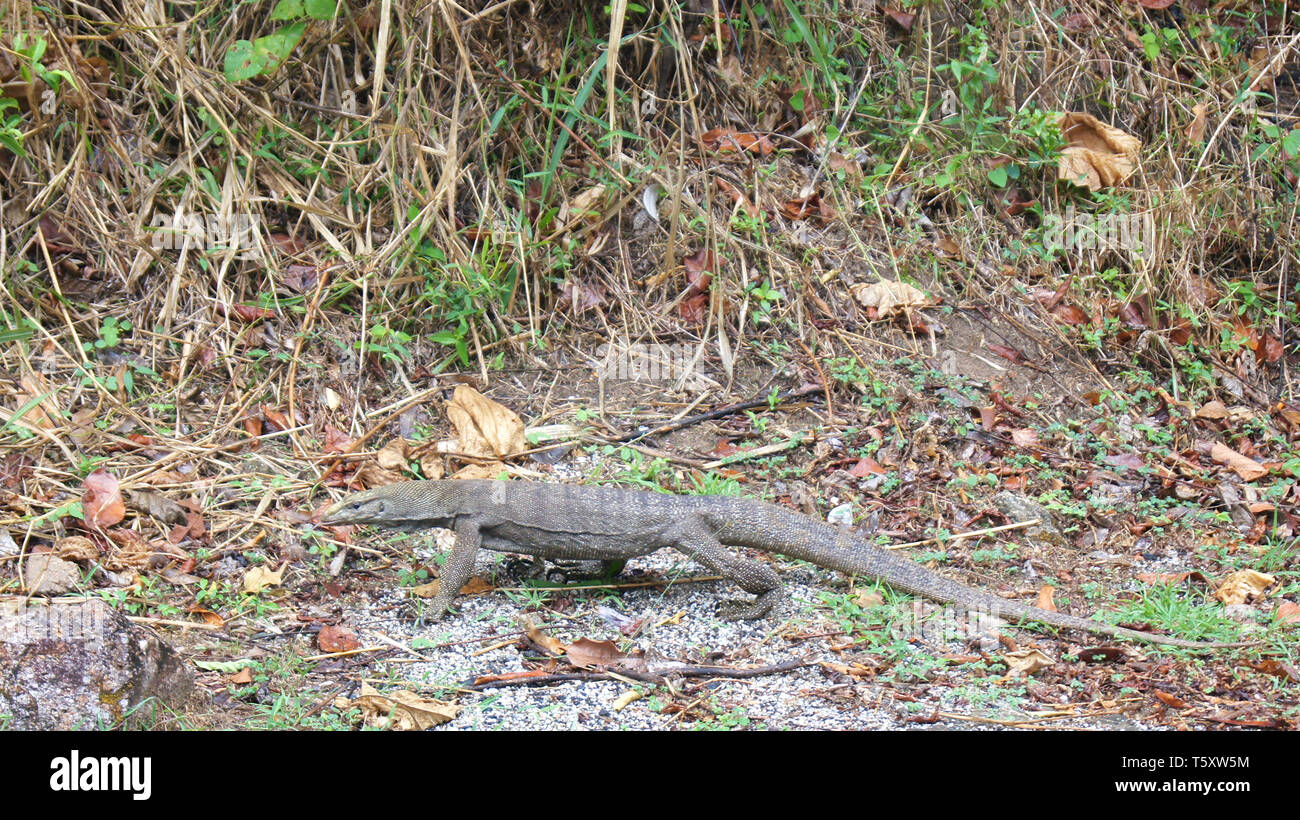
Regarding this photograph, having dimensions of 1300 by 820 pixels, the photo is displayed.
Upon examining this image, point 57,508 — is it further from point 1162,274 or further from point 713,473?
point 1162,274

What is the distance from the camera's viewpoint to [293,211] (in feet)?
20.7

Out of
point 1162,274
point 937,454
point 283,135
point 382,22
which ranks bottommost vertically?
point 937,454

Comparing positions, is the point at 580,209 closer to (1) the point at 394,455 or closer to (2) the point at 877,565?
(1) the point at 394,455

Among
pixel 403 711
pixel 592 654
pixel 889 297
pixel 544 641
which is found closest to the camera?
pixel 403 711

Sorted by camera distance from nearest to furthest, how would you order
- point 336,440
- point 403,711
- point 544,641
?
point 403,711 < point 544,641 < point 336,440

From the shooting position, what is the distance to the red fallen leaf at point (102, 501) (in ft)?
16.2

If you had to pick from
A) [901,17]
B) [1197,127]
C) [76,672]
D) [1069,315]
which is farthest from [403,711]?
[1197,127]

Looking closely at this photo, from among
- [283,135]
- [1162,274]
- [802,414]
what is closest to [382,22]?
[283,135]

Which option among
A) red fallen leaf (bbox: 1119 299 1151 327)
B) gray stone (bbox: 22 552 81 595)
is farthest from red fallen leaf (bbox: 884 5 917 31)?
gray stone (bbox: 22 552 81 595)

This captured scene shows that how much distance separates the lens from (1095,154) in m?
6.99

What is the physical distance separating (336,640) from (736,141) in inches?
156

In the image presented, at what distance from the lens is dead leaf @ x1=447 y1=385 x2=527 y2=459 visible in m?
5.63

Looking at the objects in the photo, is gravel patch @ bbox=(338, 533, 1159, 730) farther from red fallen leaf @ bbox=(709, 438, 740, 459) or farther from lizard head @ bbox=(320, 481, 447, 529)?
red fallen leaf @ bbox=(709, 438, 740, 459)

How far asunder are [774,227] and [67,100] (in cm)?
384
